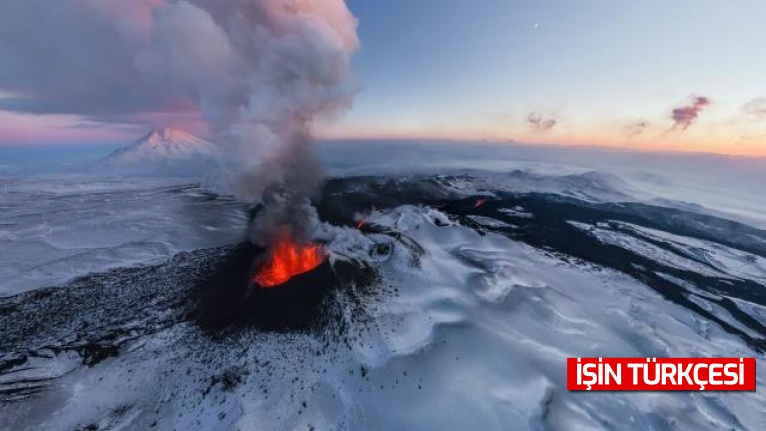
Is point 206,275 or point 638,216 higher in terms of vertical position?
point 206,275

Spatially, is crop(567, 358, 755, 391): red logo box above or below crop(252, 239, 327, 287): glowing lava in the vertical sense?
below

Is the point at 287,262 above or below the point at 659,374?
above

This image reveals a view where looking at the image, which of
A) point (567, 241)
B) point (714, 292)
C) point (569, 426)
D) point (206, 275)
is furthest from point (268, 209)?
point (714, 292)

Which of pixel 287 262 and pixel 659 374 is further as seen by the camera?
pixel 287 262

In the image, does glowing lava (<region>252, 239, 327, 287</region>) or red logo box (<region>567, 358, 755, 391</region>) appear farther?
glowing lava (<region>252, 239, 327, 287</region>)

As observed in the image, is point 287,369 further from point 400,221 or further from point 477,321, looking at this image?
point 400,221

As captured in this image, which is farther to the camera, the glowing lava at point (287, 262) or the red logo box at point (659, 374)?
the glowing lava at point (287, 262)

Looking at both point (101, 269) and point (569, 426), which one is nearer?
point (569, 426)

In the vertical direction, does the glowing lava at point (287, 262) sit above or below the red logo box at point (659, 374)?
above
